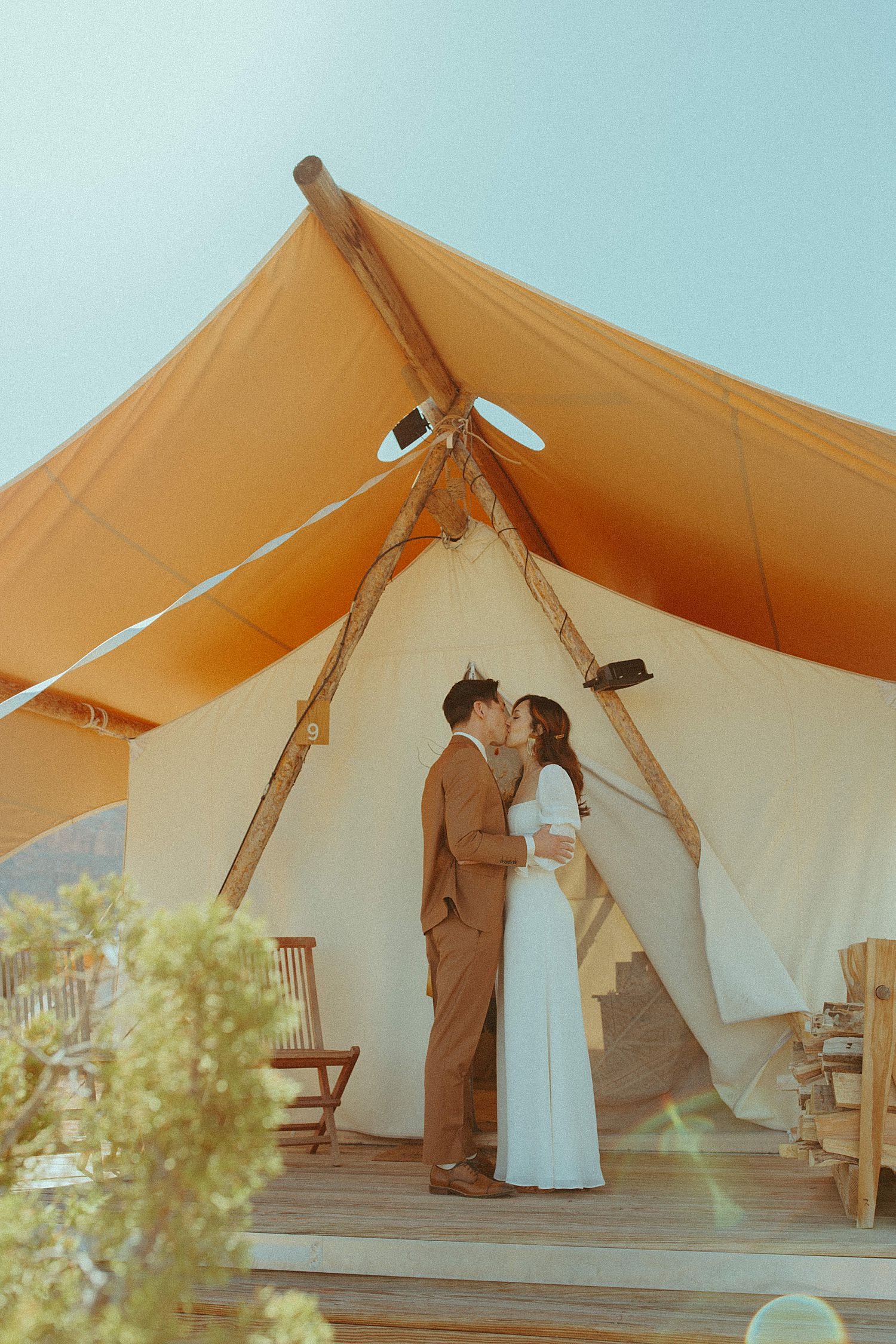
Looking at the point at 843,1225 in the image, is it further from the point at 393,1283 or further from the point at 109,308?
the point at 109,308

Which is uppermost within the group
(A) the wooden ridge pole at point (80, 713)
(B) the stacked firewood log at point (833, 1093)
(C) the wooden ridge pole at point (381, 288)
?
(C) the wooden ridge pole at point (381, 288)

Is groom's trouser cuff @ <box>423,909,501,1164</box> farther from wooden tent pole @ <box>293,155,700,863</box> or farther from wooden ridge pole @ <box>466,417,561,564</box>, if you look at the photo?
wooden ridge pole @ <box>466,417,561,564</box>

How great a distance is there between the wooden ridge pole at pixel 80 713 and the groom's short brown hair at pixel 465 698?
2.21 meters

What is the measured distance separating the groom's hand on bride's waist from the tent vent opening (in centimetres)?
183

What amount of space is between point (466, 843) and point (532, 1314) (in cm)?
138

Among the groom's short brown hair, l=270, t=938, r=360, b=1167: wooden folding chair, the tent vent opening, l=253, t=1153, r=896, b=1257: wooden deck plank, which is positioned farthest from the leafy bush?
the tent vent opening

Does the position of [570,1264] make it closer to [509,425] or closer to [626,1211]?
[626,1211]

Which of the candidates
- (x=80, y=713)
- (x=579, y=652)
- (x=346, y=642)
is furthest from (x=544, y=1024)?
(x=80, y=713)

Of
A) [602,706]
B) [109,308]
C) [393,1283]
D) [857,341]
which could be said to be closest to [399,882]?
[602,706]

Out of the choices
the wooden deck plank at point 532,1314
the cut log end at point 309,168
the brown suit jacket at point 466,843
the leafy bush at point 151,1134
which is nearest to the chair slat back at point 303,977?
the brown suit jacket at point 466,843

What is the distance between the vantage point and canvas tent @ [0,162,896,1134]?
316 cm

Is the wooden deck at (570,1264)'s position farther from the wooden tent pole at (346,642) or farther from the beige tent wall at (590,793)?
the wooden tent pole at (346,642)

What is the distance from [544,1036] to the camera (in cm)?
309

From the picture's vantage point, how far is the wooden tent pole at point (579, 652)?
3906 mm
